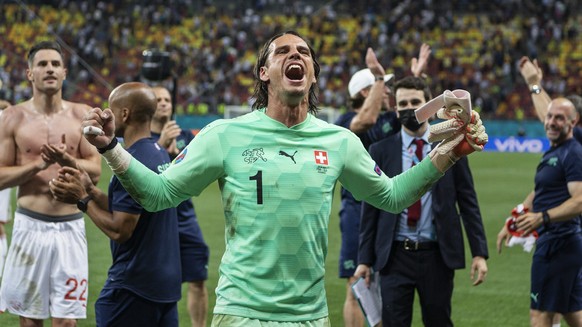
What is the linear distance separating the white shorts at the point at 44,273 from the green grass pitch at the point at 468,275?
224cm

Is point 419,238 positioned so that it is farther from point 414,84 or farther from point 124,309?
point 124,309

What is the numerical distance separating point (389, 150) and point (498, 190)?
15735mm

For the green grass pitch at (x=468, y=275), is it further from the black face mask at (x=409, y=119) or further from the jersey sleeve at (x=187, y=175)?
the jersey sleeve at (x=187, y=175)

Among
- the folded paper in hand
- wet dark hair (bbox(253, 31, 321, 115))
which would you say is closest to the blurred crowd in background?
the folded paper in hand

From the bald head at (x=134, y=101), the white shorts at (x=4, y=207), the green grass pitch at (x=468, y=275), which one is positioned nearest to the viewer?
the bald head at (x=134, y=101)

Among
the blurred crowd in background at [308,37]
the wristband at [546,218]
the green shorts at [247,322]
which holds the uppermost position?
the blurred crowd in background at [308,37]

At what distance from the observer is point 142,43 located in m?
44.4

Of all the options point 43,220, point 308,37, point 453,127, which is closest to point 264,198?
point 453,127

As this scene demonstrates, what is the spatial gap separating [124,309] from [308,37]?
37.6 m

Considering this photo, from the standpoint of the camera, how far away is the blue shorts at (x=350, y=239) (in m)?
8.00

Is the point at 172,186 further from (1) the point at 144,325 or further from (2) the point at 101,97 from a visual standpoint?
(2) the point at 101,97

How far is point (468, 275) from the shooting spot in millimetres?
12273

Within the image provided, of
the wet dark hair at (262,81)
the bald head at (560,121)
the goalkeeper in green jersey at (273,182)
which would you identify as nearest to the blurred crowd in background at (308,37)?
the bald head at (560,121)

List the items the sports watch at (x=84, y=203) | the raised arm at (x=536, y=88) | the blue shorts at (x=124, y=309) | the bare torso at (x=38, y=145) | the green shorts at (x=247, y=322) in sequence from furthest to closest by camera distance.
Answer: the raised arm at (x=536, y=88) < the bare torso at (x=38, y=145) < the blue shorts at (x=124, y=309) < the sports watch at (x=84, y=203) < the green shorts at (x=247, y=322)
